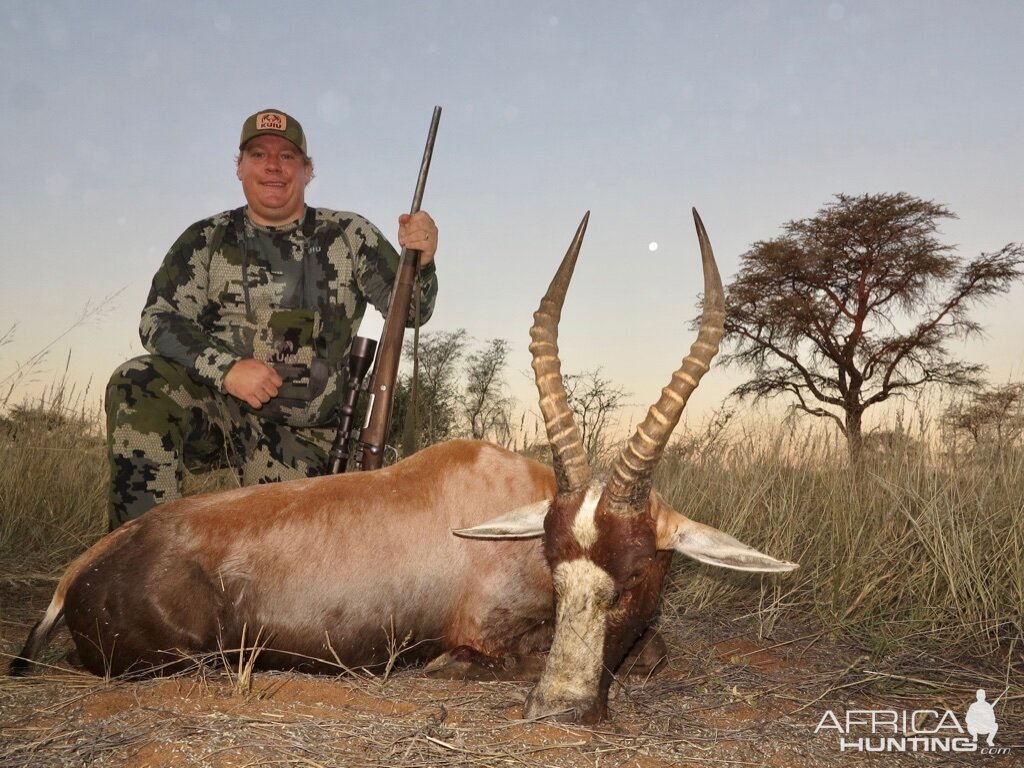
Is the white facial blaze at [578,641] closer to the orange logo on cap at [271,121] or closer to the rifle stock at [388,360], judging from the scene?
the rifle stock at [388,360]

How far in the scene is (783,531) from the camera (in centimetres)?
571

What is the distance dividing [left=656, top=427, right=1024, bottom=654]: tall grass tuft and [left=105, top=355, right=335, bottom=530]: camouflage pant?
8.48 ft

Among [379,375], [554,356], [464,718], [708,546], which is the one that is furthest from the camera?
[379,375]

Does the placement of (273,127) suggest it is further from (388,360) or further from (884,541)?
(884,541)

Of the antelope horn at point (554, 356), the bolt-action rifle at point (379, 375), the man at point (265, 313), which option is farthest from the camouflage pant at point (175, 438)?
the antelope horn at point (554, 356)

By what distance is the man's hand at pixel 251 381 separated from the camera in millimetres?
5203

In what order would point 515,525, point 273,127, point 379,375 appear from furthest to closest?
point 273,127 < point 379,375 < point 515,525

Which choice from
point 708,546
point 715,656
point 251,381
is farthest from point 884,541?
point 251,381

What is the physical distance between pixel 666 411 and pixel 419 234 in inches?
113

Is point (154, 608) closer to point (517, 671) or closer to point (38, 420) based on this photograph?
point (517, 671)

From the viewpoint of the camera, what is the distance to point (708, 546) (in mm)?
3283

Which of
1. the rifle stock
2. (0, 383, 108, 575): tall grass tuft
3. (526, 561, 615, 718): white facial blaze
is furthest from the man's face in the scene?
(526, 561, 615, 718): white facial blaze

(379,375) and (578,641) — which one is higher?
(379,375)

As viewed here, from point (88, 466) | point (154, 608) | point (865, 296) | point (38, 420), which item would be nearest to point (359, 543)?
point (154, 608)
